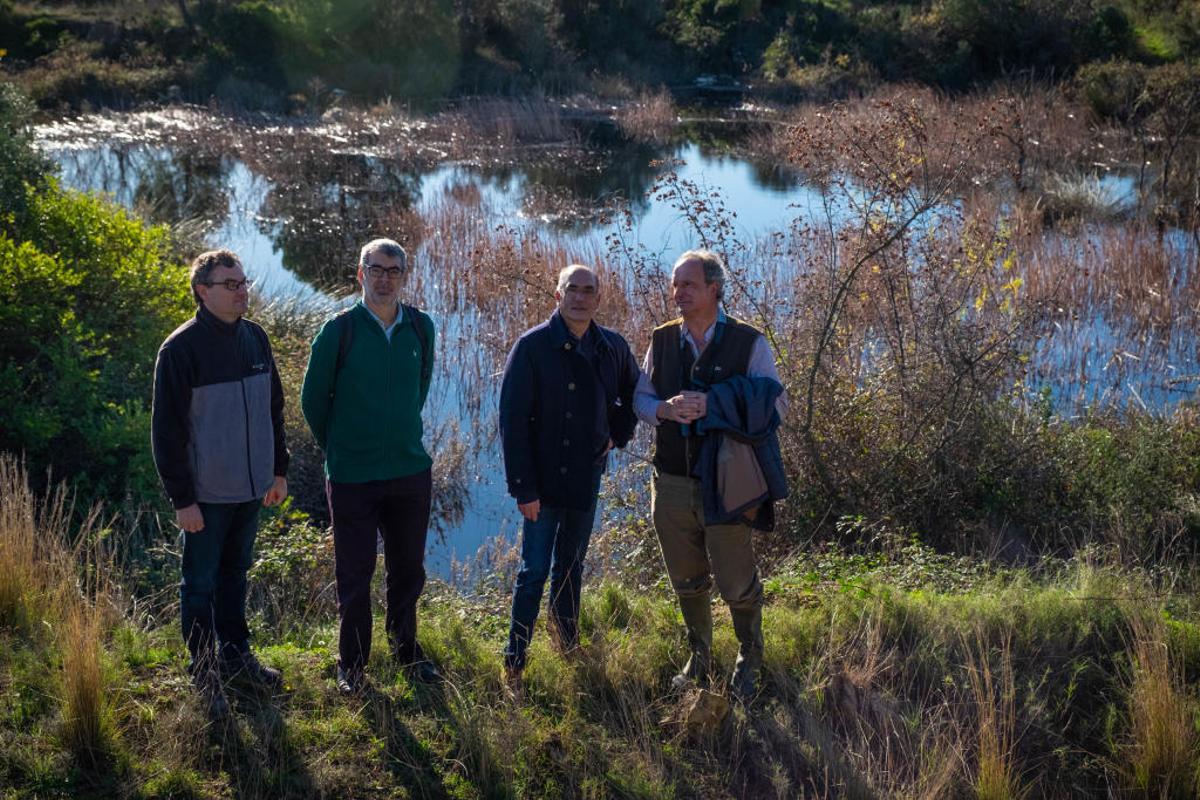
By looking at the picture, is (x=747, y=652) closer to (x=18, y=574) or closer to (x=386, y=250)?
(x=386, y=250)

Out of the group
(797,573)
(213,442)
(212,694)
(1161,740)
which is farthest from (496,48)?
(1161,740)

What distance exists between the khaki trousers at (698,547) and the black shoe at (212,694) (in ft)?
5.65

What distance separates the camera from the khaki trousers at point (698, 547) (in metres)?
→ 4.32

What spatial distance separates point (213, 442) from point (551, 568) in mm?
1439

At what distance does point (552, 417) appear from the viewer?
441 cm

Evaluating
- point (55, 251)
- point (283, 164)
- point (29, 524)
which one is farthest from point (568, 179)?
point (29, 524)

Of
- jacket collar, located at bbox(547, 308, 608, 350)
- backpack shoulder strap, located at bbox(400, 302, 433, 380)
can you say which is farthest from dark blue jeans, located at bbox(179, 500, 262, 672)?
jacket collar, located at bbox(547, 308, 608, 350)

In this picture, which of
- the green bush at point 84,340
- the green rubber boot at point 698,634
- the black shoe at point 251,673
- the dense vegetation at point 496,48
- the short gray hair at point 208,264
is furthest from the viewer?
the dense vegetation at point 496,48

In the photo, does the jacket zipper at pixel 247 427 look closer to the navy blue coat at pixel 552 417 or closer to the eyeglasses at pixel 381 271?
the eyeglasses at pixel 381 271

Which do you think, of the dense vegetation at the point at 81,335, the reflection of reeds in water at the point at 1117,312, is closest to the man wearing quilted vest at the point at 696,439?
the dense vegetation at the point at 81,335

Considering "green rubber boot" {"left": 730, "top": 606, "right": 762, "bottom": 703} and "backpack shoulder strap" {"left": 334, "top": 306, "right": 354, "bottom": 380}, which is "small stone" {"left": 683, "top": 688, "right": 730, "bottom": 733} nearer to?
"green rubber boot" {"left": 730, "top": 606, "right": 762, "bottom": 703}

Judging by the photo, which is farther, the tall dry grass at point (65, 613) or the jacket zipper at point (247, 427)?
the jacket zipper at point (247, 427)

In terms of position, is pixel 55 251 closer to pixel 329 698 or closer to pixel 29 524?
pixel 29 524

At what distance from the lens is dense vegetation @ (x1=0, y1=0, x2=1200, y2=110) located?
3244 cm
